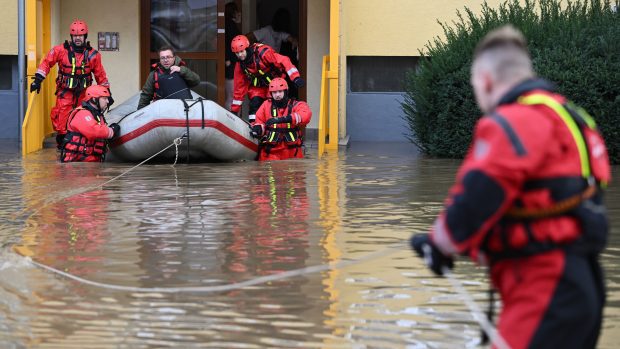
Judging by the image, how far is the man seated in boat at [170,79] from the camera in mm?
15672

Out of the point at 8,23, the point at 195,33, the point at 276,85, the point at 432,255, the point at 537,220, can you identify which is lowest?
the point at 432,255

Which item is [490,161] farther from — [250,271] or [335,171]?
[335,171]

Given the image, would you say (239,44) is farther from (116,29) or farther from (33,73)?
(116,29)

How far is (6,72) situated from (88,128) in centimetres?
503

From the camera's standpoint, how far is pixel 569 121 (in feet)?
13.0

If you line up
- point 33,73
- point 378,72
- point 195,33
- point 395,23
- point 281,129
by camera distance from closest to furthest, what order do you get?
1. point 281,129
2. point 33,73
3. point 395,23
4. point 378,72
5. point 195,33

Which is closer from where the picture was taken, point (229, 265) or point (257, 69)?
point (229, 265)

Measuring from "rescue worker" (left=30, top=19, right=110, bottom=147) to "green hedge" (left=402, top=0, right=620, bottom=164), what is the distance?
14.5 ft

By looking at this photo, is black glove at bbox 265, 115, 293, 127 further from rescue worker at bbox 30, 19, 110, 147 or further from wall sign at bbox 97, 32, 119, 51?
wall sign at bbox 97, 32, 119, 51

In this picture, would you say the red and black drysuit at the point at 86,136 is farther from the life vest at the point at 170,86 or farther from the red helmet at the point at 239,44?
the red helmet at the point at 239,44

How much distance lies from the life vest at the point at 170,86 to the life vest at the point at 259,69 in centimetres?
97

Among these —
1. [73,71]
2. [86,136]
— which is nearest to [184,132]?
[86,136]

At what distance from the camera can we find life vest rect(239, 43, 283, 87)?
16219 mm

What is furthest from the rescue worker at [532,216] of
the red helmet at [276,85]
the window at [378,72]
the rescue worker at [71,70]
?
the window at [378,72]
